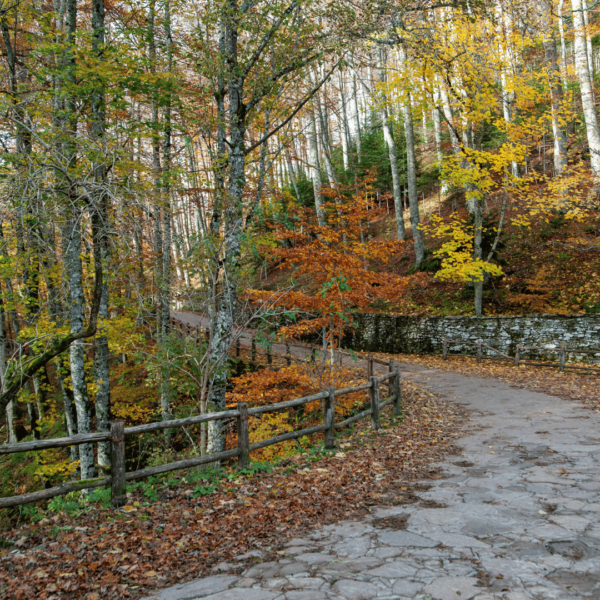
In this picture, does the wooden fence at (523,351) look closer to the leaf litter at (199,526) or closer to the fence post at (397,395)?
the fence post at (397,395)

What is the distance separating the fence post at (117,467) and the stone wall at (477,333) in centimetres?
1200

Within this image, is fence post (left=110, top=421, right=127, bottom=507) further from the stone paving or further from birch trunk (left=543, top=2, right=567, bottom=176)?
birch trunk (left=543, top=2, right=567, bottom=176)

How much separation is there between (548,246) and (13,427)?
19.7 metres

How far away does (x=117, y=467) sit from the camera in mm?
5113

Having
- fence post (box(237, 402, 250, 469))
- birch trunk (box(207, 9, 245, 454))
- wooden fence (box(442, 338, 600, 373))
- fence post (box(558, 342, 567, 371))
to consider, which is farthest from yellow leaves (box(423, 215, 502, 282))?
fence post (box(237, 402, 250, 469))

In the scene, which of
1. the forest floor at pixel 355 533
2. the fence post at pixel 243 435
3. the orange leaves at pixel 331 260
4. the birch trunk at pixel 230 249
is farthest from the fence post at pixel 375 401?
the fence post at pixel 243 435

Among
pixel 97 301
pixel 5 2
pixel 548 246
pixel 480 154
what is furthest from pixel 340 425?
pixel 548 246

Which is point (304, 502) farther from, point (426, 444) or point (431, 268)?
point (431, 268)

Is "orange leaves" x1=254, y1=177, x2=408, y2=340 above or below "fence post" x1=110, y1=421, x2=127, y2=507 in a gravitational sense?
above

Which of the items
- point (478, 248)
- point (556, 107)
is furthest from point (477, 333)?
point (556, 107)

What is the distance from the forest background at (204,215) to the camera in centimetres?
552

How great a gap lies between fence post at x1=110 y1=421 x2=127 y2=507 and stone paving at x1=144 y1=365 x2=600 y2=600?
1931 mm

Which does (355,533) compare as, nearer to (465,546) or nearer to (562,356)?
(465,546)

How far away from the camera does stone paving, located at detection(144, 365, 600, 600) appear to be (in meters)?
3.14
